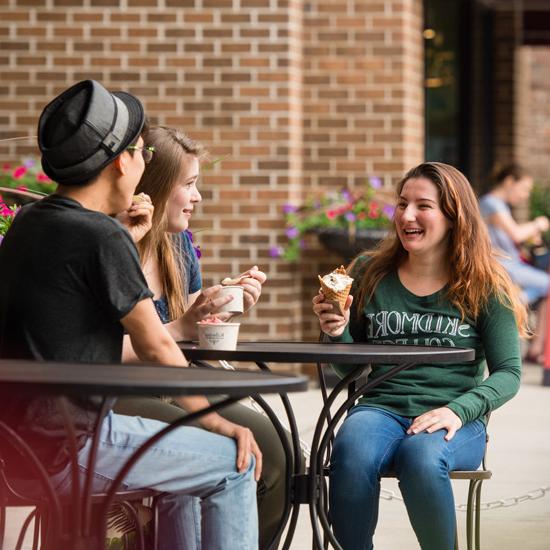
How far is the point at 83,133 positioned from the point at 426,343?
4.45 ft

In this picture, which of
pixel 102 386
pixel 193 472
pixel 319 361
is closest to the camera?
pixel 102 386

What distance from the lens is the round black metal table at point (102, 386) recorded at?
2.54 meters

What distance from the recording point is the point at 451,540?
361 cm

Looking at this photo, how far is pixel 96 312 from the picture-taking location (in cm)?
301

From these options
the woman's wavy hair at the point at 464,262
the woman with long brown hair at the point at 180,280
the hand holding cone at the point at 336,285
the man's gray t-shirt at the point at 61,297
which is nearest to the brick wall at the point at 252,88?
the woman with long brown hair at the point at 180,280

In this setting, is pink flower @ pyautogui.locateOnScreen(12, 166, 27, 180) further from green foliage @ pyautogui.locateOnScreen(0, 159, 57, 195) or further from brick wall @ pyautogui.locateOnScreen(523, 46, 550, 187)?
brick wall @ pyautogui.locateOnScreen(523, 46, 550, 187)

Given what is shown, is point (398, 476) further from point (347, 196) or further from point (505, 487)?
point (347, 196)

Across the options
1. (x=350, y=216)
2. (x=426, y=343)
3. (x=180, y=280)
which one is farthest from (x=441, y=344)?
(x=350, y=216)

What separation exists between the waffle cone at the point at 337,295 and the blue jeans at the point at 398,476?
1.12 feet

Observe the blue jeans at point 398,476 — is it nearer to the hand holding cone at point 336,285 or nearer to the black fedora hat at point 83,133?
the hand holding cone at point 336,285

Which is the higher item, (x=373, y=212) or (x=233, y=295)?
(x=233, y=295)

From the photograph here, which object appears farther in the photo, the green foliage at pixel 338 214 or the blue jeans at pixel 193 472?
the green foliage at pixel 338 214

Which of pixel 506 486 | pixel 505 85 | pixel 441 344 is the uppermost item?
pixel 505 85

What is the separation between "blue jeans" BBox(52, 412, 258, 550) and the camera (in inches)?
120
